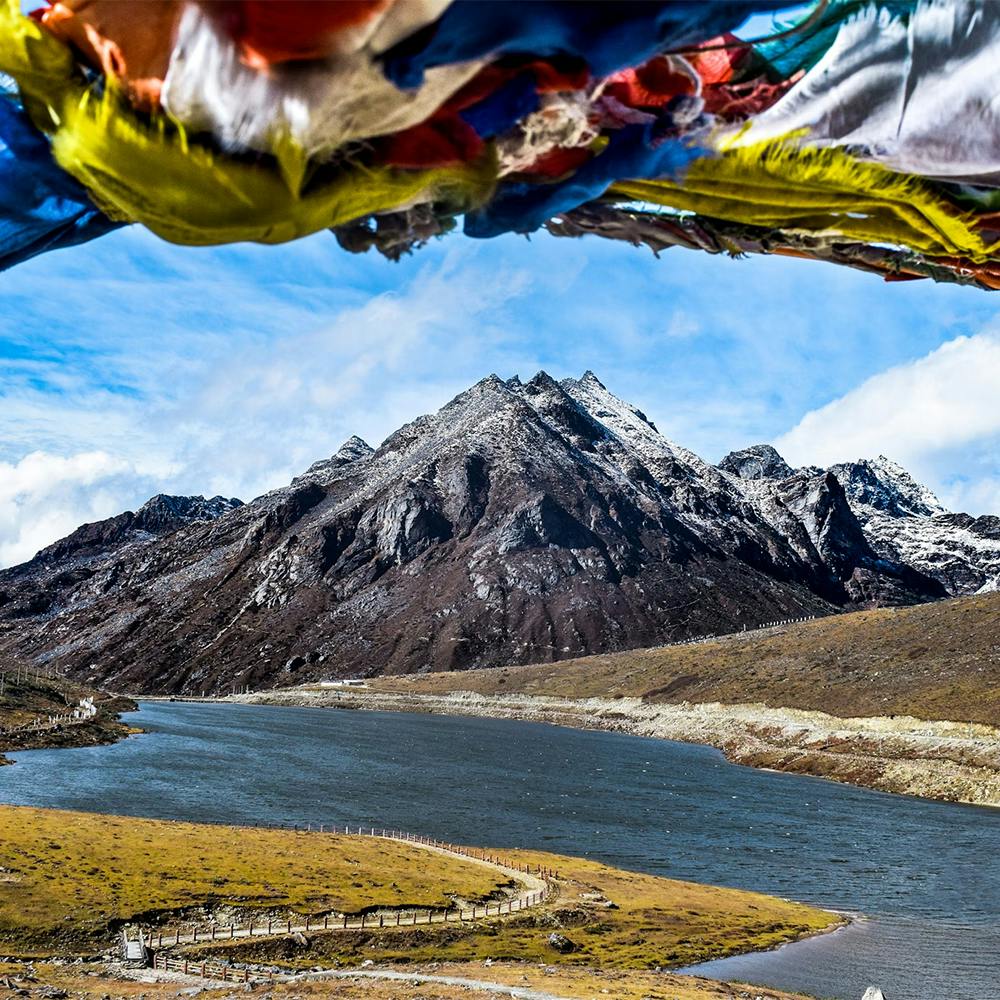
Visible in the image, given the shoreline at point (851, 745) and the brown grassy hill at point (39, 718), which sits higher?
the brown grassy hill at point (39, 718)

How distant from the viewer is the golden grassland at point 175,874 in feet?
117

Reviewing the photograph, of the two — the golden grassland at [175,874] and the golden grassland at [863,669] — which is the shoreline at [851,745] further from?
the golden grassland at [175,874]

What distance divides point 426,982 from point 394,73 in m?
34.7

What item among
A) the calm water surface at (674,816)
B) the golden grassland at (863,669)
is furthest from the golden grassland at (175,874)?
the golden grassland at (863,669)

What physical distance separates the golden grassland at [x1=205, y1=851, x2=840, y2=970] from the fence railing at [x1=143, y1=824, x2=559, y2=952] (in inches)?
Answer: 37.6

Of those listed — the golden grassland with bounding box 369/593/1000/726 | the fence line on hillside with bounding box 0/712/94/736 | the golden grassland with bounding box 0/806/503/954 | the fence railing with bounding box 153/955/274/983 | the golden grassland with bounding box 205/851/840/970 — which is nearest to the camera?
the fence railing with bounding box 153/955/274/983

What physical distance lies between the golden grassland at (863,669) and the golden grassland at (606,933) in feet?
220

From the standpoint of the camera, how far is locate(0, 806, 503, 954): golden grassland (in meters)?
35.8

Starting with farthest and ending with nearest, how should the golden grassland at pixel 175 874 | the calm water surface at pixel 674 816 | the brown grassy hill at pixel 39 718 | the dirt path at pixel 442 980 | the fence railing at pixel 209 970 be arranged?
the brown grassy hill at pixel 39 718 < the calm water surface at pixel 674 816 < the golden grassland at pixel 175 874 < the fence railing at pixel 209 970 < the dirt path at pixel 442 980

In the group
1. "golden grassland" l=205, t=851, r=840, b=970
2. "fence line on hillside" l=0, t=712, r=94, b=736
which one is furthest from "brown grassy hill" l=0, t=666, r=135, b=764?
"golden grassland" l=205, t=851, r=840, b=970

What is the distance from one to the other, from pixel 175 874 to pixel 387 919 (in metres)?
9.58

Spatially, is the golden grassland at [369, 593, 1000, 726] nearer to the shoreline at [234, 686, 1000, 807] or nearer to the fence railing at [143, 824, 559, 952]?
the shoreline at [234, 686, 1000, 807]

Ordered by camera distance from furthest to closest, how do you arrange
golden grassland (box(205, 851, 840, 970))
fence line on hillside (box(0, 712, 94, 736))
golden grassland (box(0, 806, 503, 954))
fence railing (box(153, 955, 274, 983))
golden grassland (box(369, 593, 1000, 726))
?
golden grassland (box(369, 593, 1000, 726)) → fence line on hillside (box(0, 712, 94, 736)) → golden grassland (box(205, 851, 840, 970)) → golden grassland (box(0, 806, 503, 954)) → fence railing (box(153, 955, 274, 983))

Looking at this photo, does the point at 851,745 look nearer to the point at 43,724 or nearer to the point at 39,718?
the point at 43,724
